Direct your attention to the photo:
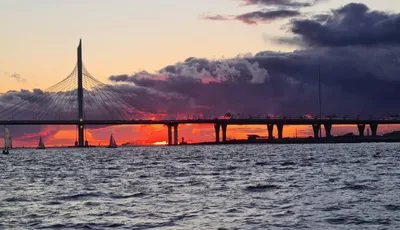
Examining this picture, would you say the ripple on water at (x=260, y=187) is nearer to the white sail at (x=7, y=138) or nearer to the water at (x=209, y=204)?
the water at (x=209, y=204)

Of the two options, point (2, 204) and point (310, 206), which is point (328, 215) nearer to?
point (310, 206)

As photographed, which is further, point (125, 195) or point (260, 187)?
point (260, 187)

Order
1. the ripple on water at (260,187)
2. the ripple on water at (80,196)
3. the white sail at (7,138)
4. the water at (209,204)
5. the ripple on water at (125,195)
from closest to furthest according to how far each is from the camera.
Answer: the water at (209,204) → the ripple on water at (125,195) → the ripple on water at (80,196) → the ripple on water at (260,187) → the white sail at (7,138)

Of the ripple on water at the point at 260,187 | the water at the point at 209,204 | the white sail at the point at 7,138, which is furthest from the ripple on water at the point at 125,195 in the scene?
the white sail at the point at 7,138

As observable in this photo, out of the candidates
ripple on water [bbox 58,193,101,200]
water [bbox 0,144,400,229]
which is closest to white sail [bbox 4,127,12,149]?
water [bbox 0,144,400,229]

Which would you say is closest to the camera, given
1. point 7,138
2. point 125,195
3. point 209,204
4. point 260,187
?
point 209,204

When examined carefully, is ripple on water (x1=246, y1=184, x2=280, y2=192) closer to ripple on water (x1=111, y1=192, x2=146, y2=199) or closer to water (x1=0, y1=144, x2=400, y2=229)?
water (x1=0, y1=144, x2=400, y2=229)

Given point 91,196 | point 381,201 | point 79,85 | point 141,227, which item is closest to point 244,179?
point 91,196

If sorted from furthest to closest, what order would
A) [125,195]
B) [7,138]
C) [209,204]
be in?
1. [7,138]
2. [125,195]
3. [209,204]

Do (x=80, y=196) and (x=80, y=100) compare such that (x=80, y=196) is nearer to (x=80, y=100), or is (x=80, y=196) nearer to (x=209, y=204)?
(x=209, y=204)

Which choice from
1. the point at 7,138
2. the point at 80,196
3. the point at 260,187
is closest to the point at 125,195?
the point at 80,196

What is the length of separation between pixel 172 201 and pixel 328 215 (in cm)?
899

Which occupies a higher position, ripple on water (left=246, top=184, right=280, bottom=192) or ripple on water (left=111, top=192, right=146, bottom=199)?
ripple on water (left=111, top=192, right=146, bottom=199)

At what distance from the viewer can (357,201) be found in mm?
30844
